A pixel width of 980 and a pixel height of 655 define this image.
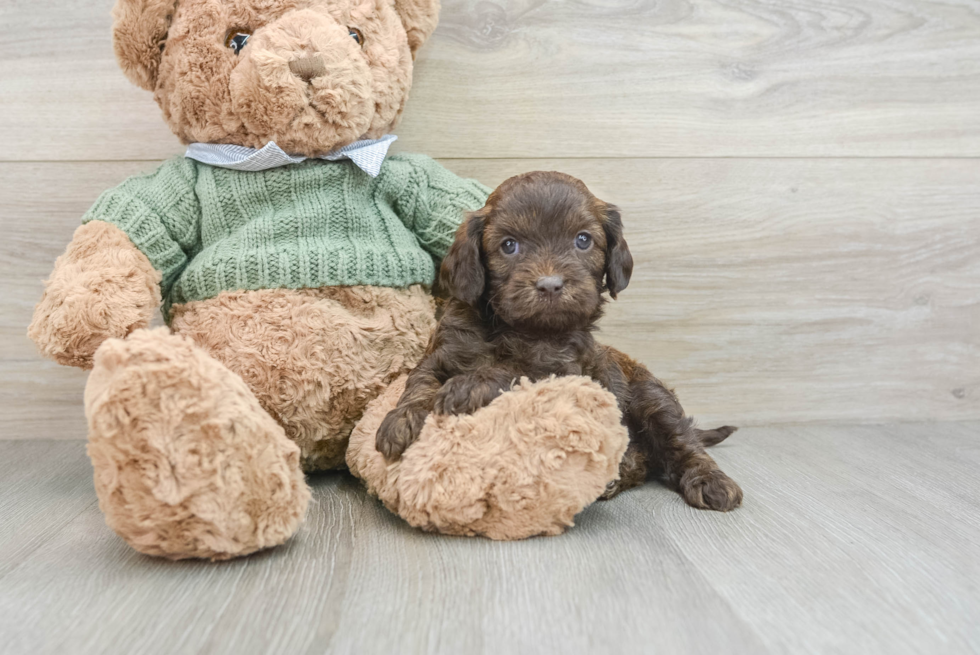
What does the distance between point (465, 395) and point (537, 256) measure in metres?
0.26

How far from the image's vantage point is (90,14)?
5.85 feet

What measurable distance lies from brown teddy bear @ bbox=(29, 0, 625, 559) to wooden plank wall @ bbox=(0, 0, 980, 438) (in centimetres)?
34

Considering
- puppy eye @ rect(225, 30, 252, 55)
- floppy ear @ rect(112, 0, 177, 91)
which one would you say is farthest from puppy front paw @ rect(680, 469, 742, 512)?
floppy ear @ rect(112, 0, 177, 91)

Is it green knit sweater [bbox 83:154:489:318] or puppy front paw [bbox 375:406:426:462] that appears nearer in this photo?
puppy front paw [bbox 375:406:426:462]

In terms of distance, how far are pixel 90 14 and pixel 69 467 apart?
105cm

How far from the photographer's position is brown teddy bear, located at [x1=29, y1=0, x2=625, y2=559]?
1.35m

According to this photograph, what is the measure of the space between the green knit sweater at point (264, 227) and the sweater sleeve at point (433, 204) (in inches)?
1.0

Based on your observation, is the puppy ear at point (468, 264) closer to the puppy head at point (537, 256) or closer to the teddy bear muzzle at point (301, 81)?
the puppy head at point (537, 256)

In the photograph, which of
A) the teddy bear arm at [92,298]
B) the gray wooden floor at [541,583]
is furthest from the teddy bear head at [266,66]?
the gray wooden floor at [541,583]

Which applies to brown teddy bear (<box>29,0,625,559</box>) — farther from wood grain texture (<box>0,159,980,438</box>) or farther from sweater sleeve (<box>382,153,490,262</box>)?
wood grain texture (<box>0,159,980,438</box>)

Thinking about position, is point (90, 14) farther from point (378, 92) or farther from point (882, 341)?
point (882, 341)

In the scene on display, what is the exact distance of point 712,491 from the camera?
1428 millimetres

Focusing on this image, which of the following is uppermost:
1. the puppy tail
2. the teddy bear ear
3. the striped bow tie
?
the teddy bear ear

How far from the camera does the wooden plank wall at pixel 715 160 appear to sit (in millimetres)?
1835
